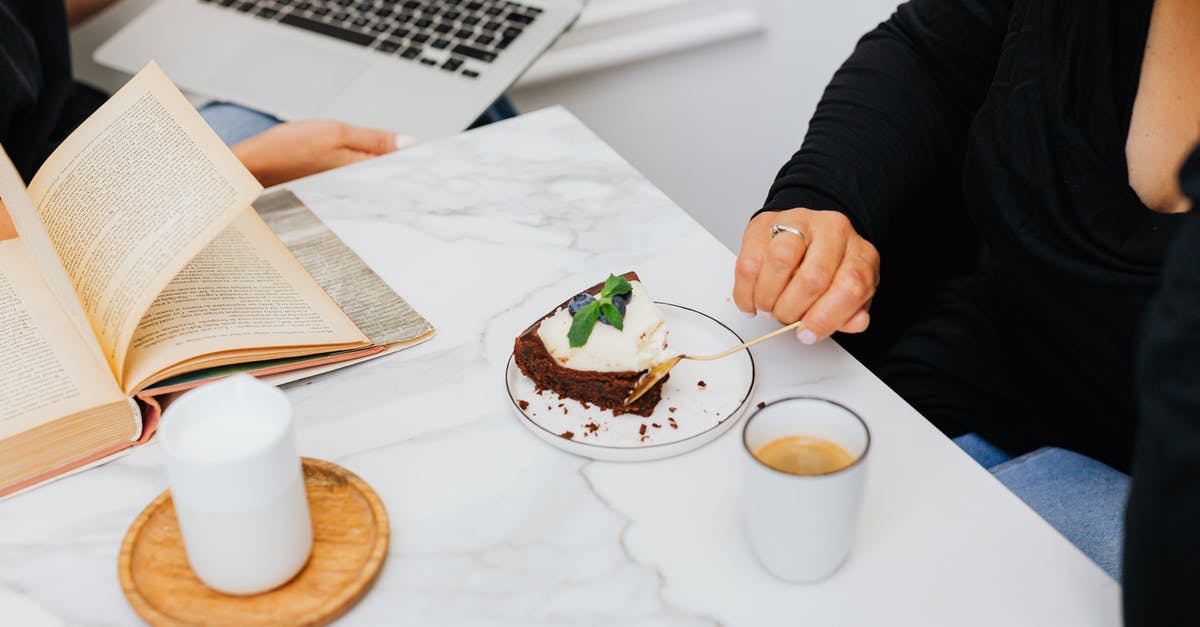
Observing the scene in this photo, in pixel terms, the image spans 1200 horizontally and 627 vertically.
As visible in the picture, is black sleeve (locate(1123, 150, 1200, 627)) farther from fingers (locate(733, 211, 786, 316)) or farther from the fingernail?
the fingernail

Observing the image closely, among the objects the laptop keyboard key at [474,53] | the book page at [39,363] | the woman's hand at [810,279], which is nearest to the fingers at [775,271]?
the woman's hand at [810,279]

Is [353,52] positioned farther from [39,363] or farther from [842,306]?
[842,306]

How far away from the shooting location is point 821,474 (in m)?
0.61

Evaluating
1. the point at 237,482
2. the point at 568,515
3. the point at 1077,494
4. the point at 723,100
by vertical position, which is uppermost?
the point at 237,482

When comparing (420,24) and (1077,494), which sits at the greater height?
(420,24)

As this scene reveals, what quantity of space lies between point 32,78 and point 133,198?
0.65 meters

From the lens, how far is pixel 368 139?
1236 millimetres

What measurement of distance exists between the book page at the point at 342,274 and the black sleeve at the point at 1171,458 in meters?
0.54

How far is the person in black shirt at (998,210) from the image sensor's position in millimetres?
848

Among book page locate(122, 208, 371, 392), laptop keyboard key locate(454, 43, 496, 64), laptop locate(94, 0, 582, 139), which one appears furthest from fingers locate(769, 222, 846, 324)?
laptop keyboard key locate(454, 43, 496, 64)

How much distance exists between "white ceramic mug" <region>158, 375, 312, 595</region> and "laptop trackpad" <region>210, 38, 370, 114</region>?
0.88 m

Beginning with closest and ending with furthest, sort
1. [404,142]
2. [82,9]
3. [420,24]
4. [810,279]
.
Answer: [810,279] < [404,142] < [420,24] < [82,9]

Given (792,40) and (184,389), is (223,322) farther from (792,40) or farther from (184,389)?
(792,40)

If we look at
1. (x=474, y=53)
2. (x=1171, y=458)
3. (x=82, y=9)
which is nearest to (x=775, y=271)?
(x=1171, y=458)
